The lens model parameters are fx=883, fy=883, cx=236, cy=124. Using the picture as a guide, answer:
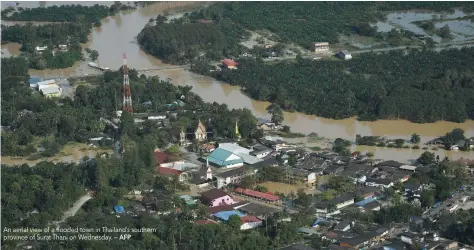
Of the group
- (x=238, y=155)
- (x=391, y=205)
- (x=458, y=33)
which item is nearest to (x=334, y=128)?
(x=238, y=155)

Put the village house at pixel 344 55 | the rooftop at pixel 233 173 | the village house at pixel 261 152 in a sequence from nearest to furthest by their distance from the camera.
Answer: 1. the rooftop at pixel 233 173
2. the village house at pixel 261 152
3. the village house at pixel 344 55

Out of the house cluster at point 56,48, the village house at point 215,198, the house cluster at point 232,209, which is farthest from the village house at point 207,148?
the house cluster at point 56,48

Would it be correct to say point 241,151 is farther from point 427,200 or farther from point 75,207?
point 427,200

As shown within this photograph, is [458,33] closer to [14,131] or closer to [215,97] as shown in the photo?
[215,97]

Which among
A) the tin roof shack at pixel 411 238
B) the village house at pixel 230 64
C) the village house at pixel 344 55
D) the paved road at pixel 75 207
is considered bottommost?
the paved road at pixel 75 207

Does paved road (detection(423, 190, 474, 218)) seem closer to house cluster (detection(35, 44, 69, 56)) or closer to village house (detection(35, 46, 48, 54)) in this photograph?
house cluster (detection(35, 44, 69, 56))

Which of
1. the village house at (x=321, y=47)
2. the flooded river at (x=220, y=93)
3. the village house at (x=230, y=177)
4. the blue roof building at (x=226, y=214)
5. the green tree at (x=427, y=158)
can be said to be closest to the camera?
the blue roof building at (x=226, y=214)

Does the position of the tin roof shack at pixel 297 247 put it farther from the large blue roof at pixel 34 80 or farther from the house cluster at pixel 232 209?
the large blue roof at pixel 34 80
